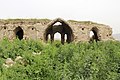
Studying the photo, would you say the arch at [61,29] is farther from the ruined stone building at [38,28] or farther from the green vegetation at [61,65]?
the green vegetation at [61,65]

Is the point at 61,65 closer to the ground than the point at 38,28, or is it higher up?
closer to the ground

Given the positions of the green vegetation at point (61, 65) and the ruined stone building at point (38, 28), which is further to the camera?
the ruined stone building at point (38, 28)

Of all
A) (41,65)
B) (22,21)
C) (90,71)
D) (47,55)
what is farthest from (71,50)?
(22,21)

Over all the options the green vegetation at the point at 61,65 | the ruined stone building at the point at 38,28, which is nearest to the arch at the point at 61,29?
the ruined stone building at the point at 38,28

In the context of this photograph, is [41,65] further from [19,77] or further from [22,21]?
[22,21]

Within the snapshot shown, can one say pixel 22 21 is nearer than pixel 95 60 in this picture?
No

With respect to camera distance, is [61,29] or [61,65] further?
[61,29]

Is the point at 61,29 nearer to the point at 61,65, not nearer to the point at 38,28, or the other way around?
the point at 38,28

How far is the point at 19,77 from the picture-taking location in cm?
1377

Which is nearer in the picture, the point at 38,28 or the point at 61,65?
the point at 61,65

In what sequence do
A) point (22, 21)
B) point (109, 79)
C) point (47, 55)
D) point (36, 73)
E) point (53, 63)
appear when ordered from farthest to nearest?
point (22, 21), point (47, 55), point (53, 63), point (36, 73), point (109, 79)

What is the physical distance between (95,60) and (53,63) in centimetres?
199

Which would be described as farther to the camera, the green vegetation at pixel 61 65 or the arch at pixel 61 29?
the arch at pixel 61 29

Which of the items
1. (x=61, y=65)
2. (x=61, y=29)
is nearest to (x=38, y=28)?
(x=61, y=29)
